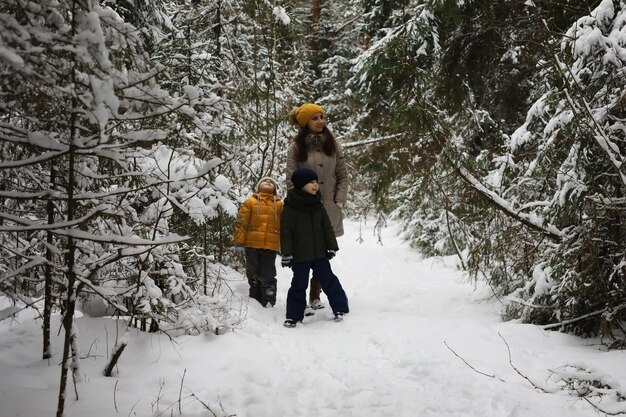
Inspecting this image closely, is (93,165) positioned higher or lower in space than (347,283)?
higher

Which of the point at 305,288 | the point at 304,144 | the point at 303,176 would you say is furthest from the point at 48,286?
the point at 304,144

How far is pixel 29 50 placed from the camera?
170cm

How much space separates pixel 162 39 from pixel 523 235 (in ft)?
17.7

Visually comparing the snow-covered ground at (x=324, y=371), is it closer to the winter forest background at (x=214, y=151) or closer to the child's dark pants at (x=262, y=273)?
the winter forest background at (x=214, y=151)

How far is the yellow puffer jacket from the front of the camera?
580 centimetres

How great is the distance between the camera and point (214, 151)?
499 cm

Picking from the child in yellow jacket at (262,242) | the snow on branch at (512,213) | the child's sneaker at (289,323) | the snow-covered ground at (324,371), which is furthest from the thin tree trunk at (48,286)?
the snow on branch at (512,213)

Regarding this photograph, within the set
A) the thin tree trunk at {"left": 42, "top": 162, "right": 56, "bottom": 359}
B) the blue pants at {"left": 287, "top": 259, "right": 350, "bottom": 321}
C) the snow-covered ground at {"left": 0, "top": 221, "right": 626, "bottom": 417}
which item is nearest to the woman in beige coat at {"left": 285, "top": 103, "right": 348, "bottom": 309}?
the blue pants at {"left": 287, "top": 259, "right": 350, "bottom": 321}

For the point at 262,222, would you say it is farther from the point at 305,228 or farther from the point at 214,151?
the point at 214,151

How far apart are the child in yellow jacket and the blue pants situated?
1.94 ft

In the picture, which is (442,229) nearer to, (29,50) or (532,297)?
(532,297)

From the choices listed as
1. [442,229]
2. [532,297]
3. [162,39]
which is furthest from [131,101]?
[442,229]

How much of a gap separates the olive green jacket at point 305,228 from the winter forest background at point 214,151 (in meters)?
0.76

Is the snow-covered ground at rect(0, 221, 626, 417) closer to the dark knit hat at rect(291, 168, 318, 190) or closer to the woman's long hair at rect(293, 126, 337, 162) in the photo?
the dark knit hat at rect(291, 168, 318, 190)
